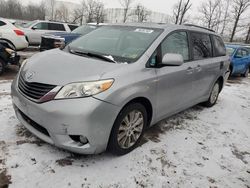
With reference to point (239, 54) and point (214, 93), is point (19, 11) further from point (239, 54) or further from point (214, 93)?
point (214, 93)

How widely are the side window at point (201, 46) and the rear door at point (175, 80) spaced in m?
0.27

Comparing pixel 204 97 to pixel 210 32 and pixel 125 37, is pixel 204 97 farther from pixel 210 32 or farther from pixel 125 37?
pixel 125 37

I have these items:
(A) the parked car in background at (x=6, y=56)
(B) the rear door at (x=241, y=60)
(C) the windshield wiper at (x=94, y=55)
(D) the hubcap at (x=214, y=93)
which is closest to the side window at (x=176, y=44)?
(C) the windshield wiper at (x=94, y=55)

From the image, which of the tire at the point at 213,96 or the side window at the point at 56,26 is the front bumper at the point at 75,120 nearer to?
the tire at the point at 213,96

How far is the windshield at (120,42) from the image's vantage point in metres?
3.17

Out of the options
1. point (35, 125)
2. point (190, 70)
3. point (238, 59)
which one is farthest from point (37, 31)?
point (35, 125)

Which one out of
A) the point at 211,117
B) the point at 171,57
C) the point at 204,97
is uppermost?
the point at 171,57

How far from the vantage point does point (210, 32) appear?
511 cm

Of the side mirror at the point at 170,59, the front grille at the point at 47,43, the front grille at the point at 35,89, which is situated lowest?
the front grille at the point at 47,43

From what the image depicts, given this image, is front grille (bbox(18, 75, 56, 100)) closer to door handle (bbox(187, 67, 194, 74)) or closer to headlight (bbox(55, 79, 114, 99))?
headlight (bbox(55, 79, 114, 99))

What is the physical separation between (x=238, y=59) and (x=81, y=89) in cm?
1005

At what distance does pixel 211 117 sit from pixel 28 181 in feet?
12.6

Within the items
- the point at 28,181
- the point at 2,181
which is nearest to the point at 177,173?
the point at 28,181

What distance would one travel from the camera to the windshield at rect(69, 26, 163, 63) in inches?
125
